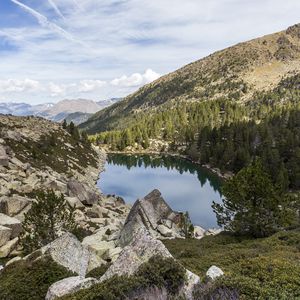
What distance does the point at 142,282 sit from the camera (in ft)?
47.3

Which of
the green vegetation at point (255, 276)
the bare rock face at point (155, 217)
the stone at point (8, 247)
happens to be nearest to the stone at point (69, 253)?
the green vegetation at point (255, 276)

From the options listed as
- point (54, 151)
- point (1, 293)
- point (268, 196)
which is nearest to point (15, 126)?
point (54, 151)

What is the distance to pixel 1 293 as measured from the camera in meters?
19.7

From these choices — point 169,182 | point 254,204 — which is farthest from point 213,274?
point 169,182

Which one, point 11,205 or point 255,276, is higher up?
point 255,276

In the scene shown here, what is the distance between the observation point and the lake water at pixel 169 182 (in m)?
89.2

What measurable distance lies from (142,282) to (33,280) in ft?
28.8

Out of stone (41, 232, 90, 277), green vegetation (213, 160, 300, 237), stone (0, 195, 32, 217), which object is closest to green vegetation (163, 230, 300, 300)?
stone (41, 232, 90, 277)

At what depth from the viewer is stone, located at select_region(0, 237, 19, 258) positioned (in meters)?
37.2

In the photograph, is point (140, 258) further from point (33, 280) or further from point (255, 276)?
point (33, 280)

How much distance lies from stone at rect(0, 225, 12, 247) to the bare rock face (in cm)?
1291

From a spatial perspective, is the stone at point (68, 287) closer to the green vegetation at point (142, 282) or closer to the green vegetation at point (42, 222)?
the green vegetation at point (142, 282)

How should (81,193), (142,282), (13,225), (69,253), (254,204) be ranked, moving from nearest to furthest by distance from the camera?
(142,282), (69,253), (254,204), (13,225), (81,193)

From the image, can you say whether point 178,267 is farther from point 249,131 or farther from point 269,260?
point 249,131
